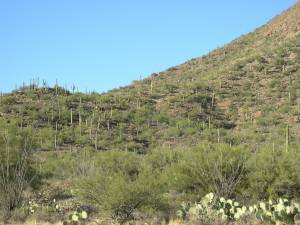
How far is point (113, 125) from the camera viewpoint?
4288cm

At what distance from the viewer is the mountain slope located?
3878 cm

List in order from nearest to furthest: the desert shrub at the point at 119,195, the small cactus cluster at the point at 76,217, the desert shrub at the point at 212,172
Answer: the small cactus cluster at the point at 76,217
the desert shrub at the point at 119,195
the desert shrub at the point at 212,172

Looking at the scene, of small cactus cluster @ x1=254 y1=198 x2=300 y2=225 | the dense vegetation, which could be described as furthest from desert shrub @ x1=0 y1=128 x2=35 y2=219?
small cactus cluster @ x1=254 y1=198 x2=300 y2=225

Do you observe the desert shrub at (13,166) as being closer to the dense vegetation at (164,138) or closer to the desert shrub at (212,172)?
the dense vegetation at (164,138)

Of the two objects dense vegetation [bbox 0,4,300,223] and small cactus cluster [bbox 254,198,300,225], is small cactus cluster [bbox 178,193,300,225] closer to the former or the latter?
small cactus cluster [bbox 254,198,300,225]

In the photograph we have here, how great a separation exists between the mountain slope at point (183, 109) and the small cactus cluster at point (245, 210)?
19177mm

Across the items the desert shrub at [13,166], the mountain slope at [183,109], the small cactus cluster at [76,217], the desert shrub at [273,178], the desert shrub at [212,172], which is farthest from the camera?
the mountain slope at [183,109]

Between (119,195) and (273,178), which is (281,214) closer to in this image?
(119,195)

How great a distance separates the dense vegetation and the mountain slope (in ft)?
0.31

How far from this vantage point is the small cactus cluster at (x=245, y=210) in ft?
41.8

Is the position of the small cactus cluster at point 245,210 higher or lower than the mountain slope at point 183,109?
lower

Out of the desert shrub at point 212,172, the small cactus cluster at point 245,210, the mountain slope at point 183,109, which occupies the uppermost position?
the mountain slope at point 183,109

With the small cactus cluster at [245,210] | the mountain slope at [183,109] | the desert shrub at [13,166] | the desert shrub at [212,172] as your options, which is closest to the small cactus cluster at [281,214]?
the small cactus cluster at [245,210]

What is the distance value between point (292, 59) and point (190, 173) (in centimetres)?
3663
